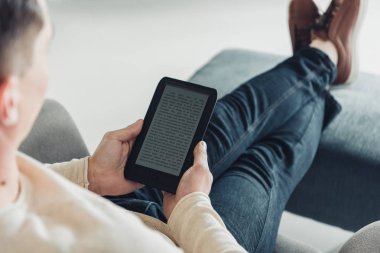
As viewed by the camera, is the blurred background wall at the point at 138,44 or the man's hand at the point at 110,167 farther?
the blurred background wall at the point at 138,44

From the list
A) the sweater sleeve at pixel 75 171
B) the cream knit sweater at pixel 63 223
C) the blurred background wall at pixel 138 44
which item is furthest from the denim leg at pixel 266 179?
the blurred background wall at pixel 138 44

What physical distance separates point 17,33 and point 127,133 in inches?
17.3

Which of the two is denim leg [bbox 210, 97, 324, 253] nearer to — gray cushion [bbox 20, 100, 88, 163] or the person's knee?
the person's knee

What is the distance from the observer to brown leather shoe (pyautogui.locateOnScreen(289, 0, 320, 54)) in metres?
1.51

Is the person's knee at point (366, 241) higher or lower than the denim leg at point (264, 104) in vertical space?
lower

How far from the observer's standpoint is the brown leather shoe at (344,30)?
1.40 meters

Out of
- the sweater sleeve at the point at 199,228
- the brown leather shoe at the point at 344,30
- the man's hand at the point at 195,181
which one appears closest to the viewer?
the sweater sleeve at the point at 199,228

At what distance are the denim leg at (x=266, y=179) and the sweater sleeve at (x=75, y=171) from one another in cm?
22

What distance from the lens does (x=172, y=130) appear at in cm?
97

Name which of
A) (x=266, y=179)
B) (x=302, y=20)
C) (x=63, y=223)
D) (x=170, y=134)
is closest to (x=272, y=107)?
(x=266, y=179)

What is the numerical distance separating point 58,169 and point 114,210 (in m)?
0.36

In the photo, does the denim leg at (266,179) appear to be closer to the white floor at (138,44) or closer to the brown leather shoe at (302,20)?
the brown leather shoe at (302,20)

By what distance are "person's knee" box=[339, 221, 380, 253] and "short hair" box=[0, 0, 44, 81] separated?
0.51m

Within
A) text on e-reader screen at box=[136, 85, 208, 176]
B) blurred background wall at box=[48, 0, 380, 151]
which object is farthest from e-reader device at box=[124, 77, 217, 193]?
blurred background wall at box=[48, 0, 380, 151]
